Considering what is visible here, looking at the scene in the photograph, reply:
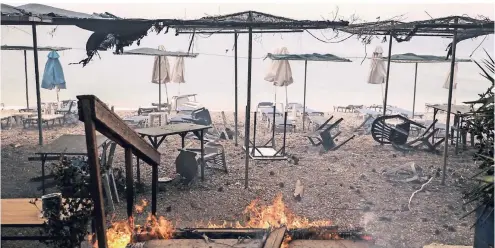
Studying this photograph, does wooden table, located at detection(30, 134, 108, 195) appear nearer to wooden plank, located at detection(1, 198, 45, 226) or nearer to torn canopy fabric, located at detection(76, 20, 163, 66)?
wooden plank, located at detection(1, 198, 45, 226)

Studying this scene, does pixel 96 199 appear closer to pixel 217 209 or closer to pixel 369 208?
pixel 217 209

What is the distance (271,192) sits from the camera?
342 inches

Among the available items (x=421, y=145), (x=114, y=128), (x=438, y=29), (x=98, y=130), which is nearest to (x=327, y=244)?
(x=114, y=128)

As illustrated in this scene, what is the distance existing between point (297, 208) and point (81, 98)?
5433mm

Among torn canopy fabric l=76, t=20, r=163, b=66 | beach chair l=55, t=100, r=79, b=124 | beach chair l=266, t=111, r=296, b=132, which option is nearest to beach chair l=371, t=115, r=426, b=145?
beach chair l=266, t=111, r=296, b=132

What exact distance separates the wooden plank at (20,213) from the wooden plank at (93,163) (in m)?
2.10

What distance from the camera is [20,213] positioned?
5465mm

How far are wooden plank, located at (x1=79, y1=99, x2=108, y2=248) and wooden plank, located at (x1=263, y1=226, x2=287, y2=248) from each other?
185 cm

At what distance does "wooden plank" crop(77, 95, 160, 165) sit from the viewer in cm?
327

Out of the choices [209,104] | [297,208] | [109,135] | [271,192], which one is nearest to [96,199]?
[109,135]

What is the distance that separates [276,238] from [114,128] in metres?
2.26

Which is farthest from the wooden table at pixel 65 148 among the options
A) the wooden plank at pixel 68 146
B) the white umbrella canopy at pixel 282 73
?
the white umbrella canopy at pixel 282 73

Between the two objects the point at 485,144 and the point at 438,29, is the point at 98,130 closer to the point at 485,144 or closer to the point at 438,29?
the point at 485,144

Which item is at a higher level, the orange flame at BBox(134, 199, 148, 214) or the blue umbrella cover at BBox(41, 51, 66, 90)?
the blue umbrella cover at BBox(41, 51, 66, 90)
